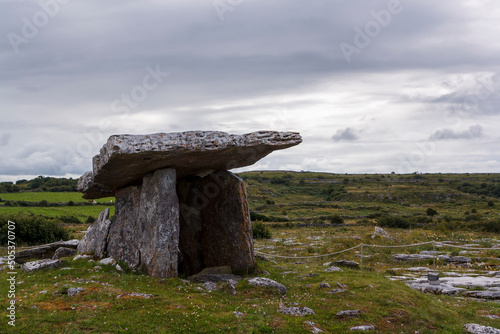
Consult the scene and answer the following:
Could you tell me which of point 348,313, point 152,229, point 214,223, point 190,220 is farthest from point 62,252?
point 348,313

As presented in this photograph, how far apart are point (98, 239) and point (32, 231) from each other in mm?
9525

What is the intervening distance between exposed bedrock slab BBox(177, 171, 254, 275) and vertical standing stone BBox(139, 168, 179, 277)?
251 cm

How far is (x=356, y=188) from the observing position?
88.8 metres

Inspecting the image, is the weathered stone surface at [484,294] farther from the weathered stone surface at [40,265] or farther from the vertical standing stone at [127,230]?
the weathered stone surface at [40,265]

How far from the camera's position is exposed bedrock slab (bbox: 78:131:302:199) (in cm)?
1262

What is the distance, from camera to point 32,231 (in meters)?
23.8

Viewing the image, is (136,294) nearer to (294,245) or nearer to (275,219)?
(294,245)

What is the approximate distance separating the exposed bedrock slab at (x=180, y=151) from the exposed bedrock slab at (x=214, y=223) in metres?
0.93

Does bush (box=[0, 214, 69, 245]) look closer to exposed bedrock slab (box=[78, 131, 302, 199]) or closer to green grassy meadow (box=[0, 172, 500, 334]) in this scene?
green grassy meadow (box=[0, 172, 500, 334])

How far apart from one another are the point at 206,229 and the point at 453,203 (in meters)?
61.3

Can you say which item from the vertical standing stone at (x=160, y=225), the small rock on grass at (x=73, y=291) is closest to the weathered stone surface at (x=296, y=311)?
the vertical standing stone at (x=160, y=225)

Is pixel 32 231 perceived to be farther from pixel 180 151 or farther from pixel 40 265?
pixel 180 151

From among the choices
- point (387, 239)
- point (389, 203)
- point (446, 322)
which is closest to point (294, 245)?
point (387, 239)

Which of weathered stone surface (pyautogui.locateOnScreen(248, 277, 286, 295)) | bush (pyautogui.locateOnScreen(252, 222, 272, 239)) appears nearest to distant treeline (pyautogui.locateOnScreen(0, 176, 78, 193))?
bush (pyautogui.locateOnScreen(252, 222, 272, 239))
